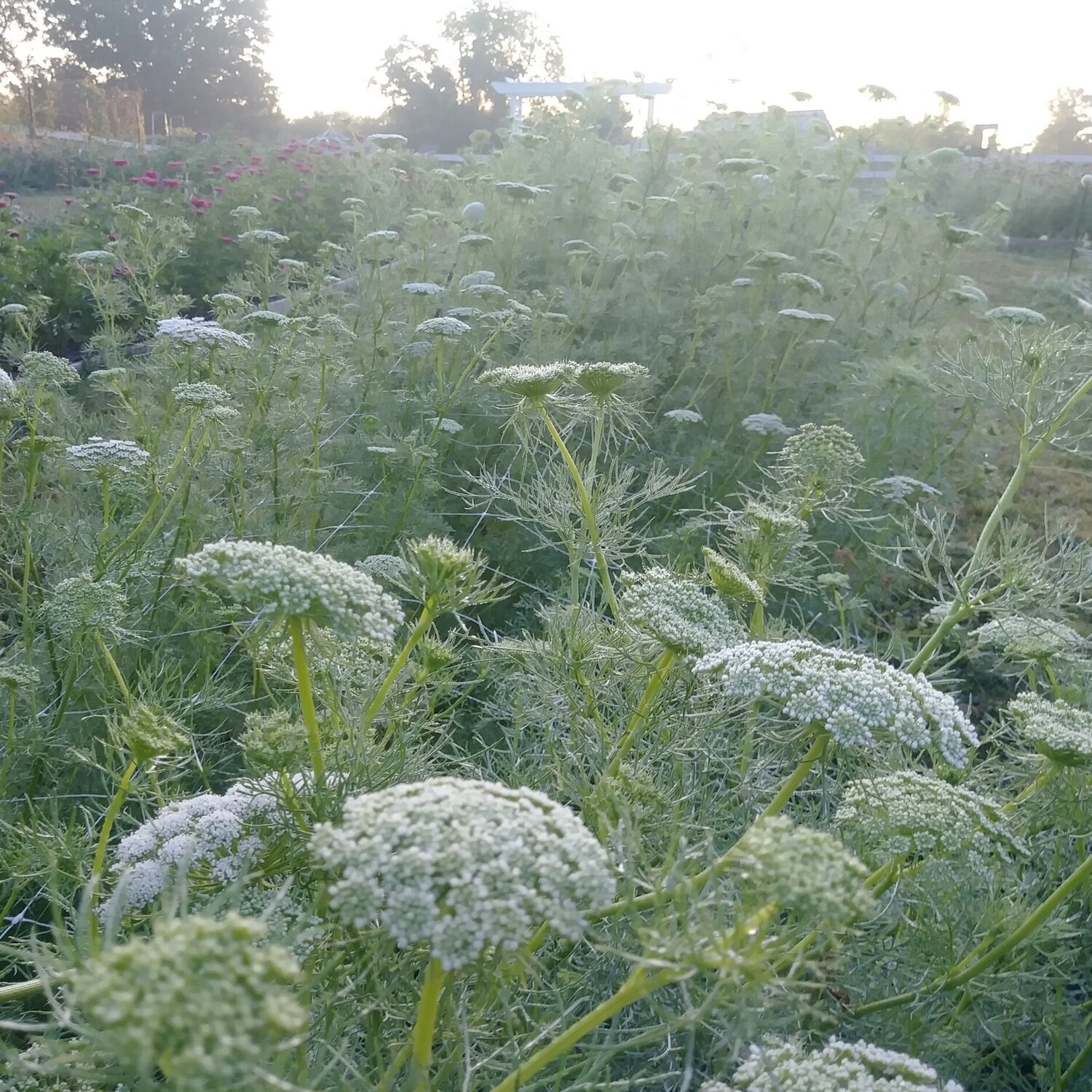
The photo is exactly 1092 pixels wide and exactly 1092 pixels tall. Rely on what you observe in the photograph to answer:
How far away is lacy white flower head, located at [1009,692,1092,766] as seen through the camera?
1.68m

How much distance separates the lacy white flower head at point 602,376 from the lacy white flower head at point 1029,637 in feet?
3.63

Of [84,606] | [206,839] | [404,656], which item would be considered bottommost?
[206,839]

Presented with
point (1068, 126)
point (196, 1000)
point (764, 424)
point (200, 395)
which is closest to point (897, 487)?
point (764, 424)

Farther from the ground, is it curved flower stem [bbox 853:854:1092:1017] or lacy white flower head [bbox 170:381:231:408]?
lacy white flower head [bbox 170:381:231:408]

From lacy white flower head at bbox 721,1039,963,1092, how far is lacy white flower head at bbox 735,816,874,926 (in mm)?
265

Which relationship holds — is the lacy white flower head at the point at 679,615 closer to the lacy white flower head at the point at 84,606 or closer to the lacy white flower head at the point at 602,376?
the lacy white flower head at the point at 602,376

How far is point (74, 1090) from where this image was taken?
1.43 metres

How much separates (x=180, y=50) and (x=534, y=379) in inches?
1655

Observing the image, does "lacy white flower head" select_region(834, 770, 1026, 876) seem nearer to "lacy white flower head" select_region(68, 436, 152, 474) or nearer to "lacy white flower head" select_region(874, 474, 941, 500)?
"lacy white flower head" select_region(68, 436, 152, 474)

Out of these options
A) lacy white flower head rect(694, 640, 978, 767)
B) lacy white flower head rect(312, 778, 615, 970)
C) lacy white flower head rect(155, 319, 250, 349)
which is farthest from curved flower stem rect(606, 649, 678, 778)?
lacy white flower head rect(155, 319, 250, 349)

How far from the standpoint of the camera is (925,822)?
1.47 metres

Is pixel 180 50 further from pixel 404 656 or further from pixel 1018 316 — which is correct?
pixel 404 656

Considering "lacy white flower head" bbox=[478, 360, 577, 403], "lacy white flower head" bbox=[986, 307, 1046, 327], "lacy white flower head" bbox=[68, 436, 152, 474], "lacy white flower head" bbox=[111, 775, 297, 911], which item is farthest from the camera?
"lacy white flower head" bbox=[986, 307, 1046, 327]

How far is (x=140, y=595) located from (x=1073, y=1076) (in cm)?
281
